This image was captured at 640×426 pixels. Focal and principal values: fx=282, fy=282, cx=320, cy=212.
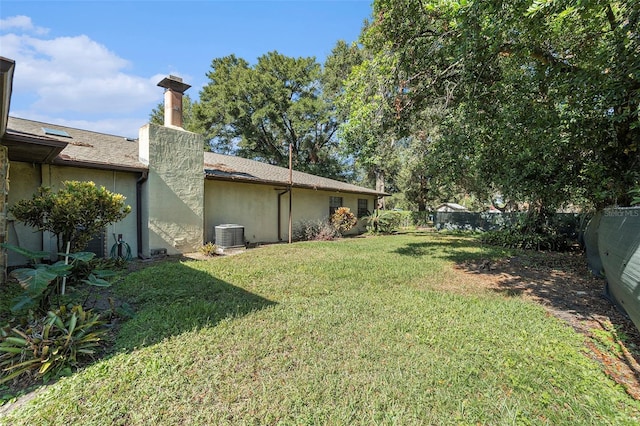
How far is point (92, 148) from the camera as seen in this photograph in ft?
25.5

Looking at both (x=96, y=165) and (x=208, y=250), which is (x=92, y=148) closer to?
(x=96, y=165)

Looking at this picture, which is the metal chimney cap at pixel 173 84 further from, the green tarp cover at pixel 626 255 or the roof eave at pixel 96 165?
the green tarp cover at pixel 626 255

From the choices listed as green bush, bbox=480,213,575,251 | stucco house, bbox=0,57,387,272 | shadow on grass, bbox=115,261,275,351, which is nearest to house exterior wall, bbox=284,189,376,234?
stucco house, bbox=0,57,387,272

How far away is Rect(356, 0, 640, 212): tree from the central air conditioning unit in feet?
16.2

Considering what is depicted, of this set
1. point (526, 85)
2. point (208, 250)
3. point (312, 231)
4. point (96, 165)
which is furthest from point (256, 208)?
point (526, 85)

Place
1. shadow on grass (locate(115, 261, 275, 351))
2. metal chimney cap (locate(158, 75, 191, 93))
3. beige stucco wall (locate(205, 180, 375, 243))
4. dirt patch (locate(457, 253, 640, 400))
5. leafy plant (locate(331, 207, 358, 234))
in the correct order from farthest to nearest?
leafy plant (locate(331, 207, 358, 234))
beige stucco wall (locate(205, 180, 375, 243))
metal chimney cap (locate(158, 75, 191, 93))
shadow on grass (locate(115, 261, 275, 351))
dirt patch (locate(457, 253, 640, 400))

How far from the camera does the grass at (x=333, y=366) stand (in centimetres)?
209

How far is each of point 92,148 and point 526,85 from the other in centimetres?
1109

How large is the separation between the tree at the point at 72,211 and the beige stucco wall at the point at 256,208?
434 cm

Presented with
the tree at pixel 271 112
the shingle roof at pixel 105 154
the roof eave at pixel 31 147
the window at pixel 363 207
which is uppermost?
the tree at pixel 271 112

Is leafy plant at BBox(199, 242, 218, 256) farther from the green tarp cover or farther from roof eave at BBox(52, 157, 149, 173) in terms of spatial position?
the green tarp cover

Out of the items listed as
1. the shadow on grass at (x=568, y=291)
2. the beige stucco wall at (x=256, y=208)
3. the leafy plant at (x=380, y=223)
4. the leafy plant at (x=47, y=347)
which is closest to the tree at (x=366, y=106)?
the shadow on grass at (x=568, y=291)

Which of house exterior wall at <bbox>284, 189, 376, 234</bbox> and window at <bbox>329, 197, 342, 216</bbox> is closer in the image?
house exterior wall at <bbox>284, 189, 376, 234</bbox>

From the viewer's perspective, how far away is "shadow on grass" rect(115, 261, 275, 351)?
323 centimetres
